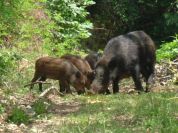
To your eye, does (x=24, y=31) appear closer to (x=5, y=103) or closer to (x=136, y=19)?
(x=5, y=103)

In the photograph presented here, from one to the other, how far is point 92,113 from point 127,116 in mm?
824

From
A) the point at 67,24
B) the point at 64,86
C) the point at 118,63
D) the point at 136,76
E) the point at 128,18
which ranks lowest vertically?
the point at 128,18

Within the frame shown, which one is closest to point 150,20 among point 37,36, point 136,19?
point 136,19

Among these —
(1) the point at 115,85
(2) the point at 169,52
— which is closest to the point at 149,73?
(1) the point at 115,85

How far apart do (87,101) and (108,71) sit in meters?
1.55

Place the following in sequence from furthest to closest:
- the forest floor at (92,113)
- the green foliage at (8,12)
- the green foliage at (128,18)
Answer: the green foliage at (128,18) → the green foliage at (8,12) → the forest floor at (92,113)

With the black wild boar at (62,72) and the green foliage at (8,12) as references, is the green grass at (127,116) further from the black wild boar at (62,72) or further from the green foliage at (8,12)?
the black wild boar at (62,72)

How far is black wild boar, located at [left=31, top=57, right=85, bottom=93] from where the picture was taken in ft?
48.0

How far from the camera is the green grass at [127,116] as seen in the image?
8.47m

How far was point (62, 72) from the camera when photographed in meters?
14.6

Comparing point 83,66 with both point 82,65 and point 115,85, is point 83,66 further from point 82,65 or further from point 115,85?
point 115,85

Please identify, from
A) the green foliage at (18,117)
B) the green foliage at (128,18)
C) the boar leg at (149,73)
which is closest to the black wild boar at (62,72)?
the boar leg at (149,73)

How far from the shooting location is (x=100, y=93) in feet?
44.8

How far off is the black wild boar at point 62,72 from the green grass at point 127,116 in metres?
2.56
